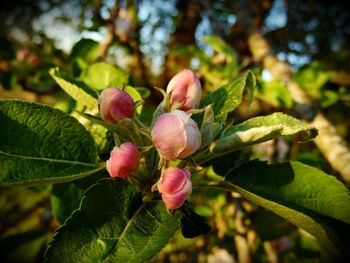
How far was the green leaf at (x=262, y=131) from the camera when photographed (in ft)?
2.08

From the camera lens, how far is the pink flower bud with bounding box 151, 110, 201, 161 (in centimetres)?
59

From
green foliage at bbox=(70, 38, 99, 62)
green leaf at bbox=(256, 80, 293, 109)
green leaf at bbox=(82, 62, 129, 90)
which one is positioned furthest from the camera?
green foliage at bbox=(70, 38, 99, 62)

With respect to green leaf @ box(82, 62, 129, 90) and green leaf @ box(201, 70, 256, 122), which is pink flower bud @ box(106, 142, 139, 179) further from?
green leaf @ box(82, 62, 129, 90)

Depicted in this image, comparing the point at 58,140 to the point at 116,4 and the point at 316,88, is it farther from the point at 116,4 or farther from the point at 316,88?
the point at 116,4

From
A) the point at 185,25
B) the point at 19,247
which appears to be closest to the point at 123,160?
the point at 19,247

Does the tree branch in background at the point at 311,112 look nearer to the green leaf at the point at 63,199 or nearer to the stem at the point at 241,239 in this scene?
the stem at the point at 241,239

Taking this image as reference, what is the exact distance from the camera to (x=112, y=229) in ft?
2.12

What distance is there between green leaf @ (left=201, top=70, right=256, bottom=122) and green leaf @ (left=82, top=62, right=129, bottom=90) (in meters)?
0.25

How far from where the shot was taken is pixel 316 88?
1686mm

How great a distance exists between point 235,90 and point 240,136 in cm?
13

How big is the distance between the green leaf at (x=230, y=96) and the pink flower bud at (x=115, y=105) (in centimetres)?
17

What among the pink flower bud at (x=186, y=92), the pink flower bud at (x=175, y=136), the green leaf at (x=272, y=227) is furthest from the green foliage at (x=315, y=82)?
the pink flower bud at (x=175, y=136)

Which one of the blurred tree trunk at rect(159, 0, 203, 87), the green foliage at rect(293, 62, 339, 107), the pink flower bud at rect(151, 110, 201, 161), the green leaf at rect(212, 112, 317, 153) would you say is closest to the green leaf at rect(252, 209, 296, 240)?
the green foliage at rect(293, 62, 339, 107)

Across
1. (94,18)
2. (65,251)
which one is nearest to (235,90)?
(65,251)
